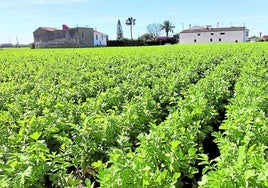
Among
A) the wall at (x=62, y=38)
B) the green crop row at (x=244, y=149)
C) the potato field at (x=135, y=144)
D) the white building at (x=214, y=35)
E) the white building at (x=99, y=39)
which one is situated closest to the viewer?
the green crop row at (x=244, y=149)

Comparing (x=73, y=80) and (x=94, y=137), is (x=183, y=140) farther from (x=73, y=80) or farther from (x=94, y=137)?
(x=73, y=80)

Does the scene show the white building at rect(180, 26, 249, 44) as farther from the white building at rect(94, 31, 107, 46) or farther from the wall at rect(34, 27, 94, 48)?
the wall at rect(34, 27, 94, 48)

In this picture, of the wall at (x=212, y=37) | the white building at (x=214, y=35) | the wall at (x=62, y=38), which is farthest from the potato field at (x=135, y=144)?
the white building at (x=214, y=35)

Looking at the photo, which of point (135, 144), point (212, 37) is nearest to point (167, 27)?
point (212, 37)

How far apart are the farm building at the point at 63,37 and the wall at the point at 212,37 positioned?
2928 centimetres

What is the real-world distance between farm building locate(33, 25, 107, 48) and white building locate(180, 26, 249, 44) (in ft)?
95.7

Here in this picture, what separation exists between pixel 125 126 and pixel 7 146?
168 centimetres

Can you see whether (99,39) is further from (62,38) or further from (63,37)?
(62,38)

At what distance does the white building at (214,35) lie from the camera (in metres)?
93.1

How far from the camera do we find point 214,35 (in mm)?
95250

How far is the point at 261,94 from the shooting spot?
5734mm

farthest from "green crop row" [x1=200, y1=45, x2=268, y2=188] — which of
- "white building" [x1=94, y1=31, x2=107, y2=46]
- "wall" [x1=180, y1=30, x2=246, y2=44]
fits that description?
"wall" [x1=180, y1=30, x2=246, y2=44]

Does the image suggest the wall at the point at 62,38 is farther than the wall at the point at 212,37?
No

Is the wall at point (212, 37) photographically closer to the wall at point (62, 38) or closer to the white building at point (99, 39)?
the white building at point (99, 39)
